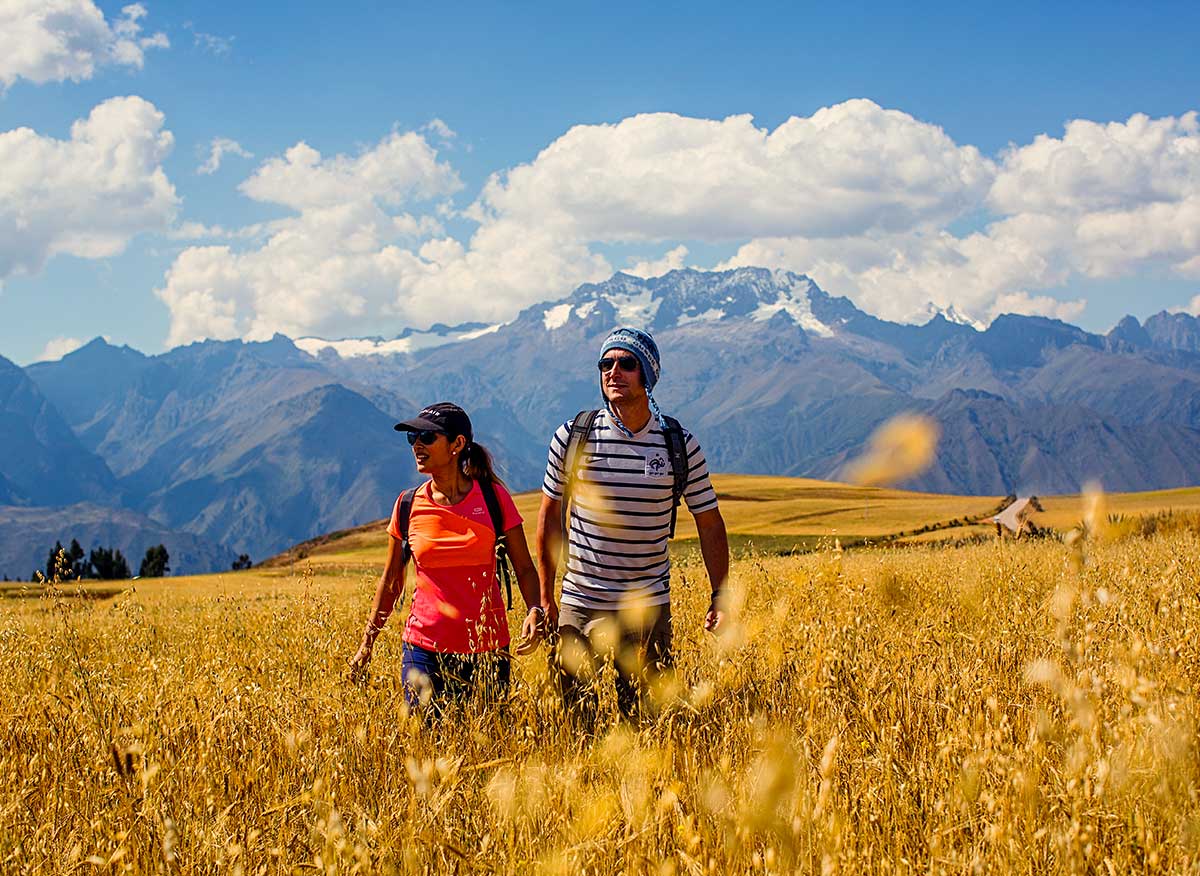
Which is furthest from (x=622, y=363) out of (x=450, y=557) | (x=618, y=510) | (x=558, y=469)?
(x=450, y=557)

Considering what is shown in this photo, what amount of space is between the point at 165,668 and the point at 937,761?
4.14 metres

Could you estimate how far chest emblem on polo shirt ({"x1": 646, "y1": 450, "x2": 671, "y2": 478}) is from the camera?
523 centimetres

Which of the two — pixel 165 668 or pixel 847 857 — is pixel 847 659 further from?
pixel 165 668

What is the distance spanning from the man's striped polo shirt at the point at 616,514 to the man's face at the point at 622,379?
253 millimetres

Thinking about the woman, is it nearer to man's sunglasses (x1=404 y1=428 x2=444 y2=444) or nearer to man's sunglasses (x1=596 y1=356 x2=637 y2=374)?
man's sunglasses (x1=404 y1=428 x2=444 y2=444)

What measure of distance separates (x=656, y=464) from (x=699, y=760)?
1.91 m

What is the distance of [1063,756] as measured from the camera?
3.17 m

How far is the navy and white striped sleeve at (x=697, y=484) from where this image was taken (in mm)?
5449

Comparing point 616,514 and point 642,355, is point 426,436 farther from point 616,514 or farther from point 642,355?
point 642,355

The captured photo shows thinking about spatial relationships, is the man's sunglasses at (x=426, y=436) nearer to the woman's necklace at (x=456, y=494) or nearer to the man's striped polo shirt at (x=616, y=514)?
the woman's necklace at (x=456, y=494)

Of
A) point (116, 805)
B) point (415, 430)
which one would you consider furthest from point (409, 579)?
point (116, 805)

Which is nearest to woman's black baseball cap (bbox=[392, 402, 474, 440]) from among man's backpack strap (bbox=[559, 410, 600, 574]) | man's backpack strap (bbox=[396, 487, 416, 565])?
man's backpack strap (bbox=[396, 487, 416, 565])

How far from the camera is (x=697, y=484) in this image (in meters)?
5.45

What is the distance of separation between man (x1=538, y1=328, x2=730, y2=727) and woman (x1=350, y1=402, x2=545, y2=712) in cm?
26
